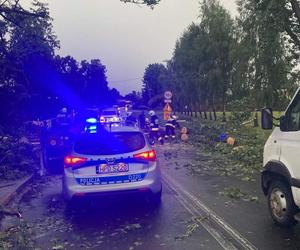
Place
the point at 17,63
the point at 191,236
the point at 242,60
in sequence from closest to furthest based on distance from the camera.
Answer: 1. the point at 191,236
2. the point at 17,63
3. the point at 242,60

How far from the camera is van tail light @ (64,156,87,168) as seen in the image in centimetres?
796

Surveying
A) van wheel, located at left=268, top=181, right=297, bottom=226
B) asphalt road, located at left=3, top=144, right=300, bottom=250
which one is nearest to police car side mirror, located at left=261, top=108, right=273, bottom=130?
van wheel, located at left=268, top=181, right=297, bottom=226

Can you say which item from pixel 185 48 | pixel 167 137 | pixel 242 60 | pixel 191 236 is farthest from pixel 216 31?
pixel 191 236

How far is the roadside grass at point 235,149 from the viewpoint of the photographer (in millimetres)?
13703

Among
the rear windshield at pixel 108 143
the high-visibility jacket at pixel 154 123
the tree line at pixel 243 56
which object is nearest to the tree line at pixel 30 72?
the rear windshield at pixel 108 143

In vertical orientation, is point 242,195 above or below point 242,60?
below

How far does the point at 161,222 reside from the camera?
7.39 m

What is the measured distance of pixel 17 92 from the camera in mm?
17438

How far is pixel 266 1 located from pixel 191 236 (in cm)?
1289

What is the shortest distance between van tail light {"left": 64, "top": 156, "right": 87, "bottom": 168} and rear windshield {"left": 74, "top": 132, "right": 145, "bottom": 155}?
0.44 feet

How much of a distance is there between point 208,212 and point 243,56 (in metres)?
27.7

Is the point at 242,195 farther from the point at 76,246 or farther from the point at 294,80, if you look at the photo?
the point at 294,80

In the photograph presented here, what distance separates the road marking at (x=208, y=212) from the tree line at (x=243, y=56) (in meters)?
8.42

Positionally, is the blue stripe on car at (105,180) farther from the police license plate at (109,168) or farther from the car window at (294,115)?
the car window at (294,115)
